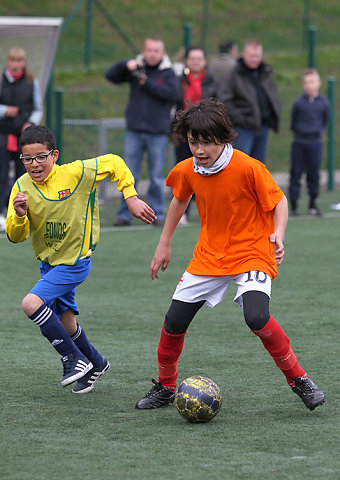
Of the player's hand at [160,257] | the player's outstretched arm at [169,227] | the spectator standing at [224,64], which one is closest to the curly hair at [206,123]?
the player's outstretched arm at [169,227]

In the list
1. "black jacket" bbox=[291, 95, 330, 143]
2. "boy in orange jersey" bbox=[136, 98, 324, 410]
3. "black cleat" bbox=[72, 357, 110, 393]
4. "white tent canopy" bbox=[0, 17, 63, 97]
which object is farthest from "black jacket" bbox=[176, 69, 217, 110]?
"boy in orange jersey" bbox=[136, 98, 324, 410]

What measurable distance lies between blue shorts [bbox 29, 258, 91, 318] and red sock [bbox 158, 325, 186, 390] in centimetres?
60

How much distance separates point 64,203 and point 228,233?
0.95m

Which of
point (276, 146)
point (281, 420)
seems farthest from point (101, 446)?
point (276, 146)

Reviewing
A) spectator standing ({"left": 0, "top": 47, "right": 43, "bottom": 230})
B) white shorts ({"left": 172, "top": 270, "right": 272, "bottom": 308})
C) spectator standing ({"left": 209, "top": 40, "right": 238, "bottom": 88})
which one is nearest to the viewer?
white shorts ({"left": 172, "top": 270, "right": 272, "bottom": 308})

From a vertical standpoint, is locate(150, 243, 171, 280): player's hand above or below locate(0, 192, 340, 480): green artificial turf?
above

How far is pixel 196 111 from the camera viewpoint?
475cm

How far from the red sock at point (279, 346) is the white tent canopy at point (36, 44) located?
8.28 m

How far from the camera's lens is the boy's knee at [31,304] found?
5.01 m

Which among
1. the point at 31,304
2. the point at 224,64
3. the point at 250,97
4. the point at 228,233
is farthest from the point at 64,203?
the point at 224,64

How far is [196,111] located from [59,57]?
13.8 metres

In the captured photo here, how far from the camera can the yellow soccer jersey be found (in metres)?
5.19

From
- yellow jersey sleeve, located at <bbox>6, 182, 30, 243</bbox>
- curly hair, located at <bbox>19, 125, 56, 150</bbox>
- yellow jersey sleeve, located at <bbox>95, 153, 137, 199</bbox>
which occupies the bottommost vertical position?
yellow jersey sleeve, located at <bbox>6, 182, 30, 243</bbox>

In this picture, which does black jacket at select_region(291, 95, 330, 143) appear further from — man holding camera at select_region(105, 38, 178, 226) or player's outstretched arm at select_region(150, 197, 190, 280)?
player's outstretched arm at select_region(150, 197, 190, 280)
